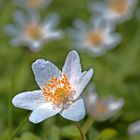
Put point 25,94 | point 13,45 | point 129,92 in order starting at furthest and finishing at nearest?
point 13,45, point 129,92, point 25,94

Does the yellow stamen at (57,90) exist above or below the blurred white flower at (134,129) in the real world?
above

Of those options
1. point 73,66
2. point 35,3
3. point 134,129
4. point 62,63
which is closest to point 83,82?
point 73,66

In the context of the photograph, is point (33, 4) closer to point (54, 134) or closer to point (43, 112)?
point (54, 134)

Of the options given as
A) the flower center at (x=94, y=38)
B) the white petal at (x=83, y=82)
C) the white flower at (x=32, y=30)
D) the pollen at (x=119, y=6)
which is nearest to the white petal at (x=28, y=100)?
the white petal at (x=83, y=82)

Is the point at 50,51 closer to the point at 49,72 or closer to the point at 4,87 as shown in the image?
the point at 4,87

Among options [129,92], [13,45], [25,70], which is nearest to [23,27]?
[13,45]

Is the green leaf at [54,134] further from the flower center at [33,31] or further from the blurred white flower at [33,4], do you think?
the blurred white flower at [33,4]

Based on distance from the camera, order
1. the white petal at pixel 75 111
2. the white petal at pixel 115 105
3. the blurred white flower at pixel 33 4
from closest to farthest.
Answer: the white petal at pixel 75 111 < the white petal at pixel 115 105 < the blurred white flower at pixel 33 4
